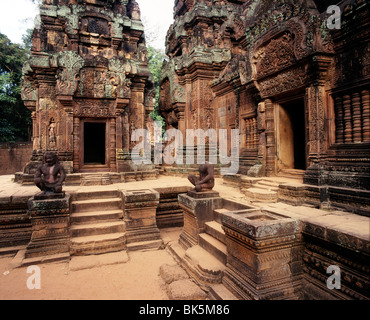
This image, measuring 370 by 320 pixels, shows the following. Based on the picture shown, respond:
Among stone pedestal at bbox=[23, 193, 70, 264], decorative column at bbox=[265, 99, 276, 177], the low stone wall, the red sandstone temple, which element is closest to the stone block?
stone pedestal at bbox=[23, 193, 70, 264]

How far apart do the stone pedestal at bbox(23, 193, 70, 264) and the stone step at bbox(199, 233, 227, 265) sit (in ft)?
8.61

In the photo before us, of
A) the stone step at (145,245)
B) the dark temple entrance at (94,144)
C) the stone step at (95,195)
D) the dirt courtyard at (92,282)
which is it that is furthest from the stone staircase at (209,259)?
the dark temple entrance at (94,144)

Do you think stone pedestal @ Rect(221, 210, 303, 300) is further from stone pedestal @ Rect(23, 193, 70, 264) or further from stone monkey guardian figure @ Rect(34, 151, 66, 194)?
stone monkey guardian figure @ Rect(34, 151, 66, 194)

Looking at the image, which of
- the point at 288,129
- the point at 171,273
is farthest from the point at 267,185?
the point at 171,273

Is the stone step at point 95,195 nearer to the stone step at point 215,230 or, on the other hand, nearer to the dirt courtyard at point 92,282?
the dirt courtyard at point 92,282

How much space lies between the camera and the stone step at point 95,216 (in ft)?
17.6

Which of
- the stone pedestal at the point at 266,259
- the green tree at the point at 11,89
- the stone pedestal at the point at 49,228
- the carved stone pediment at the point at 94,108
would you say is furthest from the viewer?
the green tree at the point at 11,89

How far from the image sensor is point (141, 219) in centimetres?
550

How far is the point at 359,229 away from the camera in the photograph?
286cm

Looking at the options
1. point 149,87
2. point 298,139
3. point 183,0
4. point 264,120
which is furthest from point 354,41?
point 183,0

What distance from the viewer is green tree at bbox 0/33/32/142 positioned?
16.6 metres

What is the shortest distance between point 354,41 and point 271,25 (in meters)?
1.96
